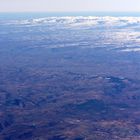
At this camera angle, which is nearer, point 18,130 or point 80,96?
point 18,130

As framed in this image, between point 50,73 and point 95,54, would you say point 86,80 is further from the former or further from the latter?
point 95,54

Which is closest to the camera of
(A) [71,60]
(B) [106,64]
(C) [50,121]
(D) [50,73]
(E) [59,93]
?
(C) [50,121]

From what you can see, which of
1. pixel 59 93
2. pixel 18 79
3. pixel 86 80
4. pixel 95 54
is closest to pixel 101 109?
pixel 59 93

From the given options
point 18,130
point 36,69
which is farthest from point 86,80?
point 18,130

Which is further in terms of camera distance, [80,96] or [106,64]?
[106,64]

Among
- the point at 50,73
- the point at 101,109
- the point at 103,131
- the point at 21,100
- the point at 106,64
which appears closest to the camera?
the point at 103,131

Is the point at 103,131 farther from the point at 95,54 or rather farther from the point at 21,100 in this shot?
the point at 95,54

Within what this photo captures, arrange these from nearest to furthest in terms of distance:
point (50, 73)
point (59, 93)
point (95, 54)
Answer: point (59, 93) → point (50, 73) → point (95, 54)

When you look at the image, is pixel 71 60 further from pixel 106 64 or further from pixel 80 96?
pixel 80 96

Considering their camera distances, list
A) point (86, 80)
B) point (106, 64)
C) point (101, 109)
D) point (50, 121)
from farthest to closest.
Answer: point (106, 64) → point (86, 80) → point (101, 109) → point (50, 121)
